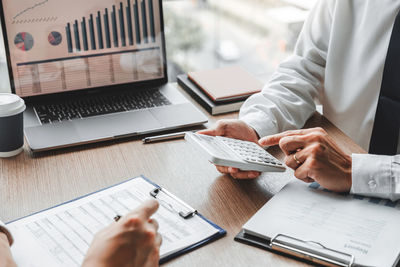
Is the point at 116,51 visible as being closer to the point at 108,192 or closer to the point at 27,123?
the point at 27,123

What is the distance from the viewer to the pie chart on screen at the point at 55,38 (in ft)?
4.24

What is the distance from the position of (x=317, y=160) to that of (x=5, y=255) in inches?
23.6

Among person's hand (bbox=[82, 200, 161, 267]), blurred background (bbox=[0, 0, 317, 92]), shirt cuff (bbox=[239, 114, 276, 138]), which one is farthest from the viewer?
blurred background (bbox=[0, 0, 317, 92])

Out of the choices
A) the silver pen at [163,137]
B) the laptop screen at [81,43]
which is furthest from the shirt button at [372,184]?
the laptop screen at [81,43]

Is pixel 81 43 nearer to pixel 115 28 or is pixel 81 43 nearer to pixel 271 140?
pixel 115 28

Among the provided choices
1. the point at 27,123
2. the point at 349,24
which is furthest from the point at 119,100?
the point at 349,24

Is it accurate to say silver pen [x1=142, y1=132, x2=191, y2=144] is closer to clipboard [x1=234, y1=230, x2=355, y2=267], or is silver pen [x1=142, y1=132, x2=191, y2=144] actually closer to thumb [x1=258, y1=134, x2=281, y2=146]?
thumb [x1=258, y1=134, x2=281, y2=146]

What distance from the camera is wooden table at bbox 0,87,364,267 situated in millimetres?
780

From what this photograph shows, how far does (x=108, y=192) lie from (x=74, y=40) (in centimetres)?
59

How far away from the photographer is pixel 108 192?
923mm

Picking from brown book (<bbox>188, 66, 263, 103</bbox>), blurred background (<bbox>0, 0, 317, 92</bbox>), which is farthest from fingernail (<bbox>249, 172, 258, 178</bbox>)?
blurred background (<bbox>0, 0, 317, 92</bbox>)

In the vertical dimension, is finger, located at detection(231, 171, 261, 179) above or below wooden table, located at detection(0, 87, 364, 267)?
above

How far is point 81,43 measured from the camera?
133 centimetres

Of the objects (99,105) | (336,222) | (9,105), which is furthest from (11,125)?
(336,222)
